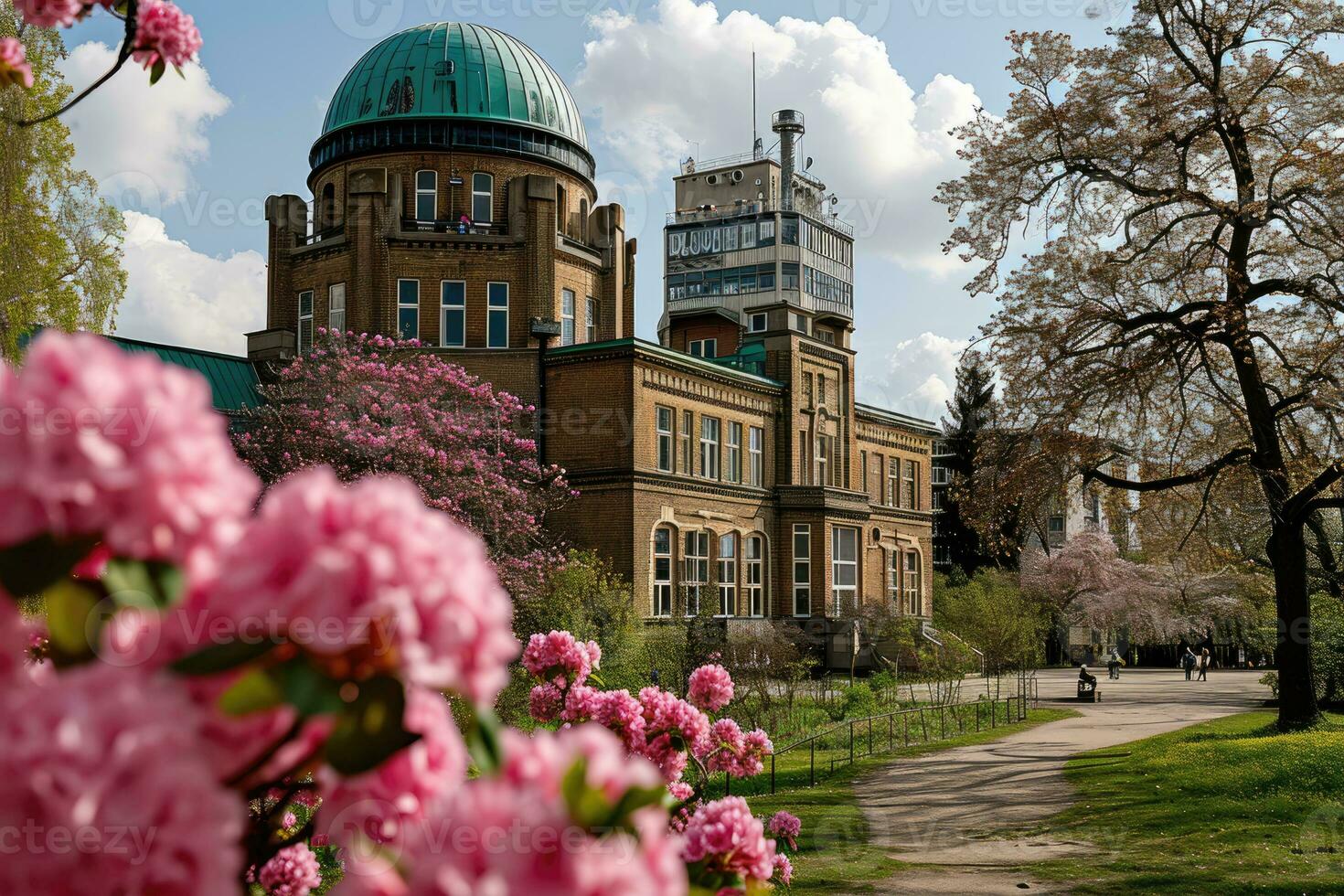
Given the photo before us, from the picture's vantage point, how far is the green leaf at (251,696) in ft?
4.51

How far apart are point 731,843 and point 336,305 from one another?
37642mm

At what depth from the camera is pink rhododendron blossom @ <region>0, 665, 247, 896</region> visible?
4.00ft

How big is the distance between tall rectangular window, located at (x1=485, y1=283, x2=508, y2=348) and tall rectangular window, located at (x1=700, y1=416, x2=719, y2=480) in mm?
7416

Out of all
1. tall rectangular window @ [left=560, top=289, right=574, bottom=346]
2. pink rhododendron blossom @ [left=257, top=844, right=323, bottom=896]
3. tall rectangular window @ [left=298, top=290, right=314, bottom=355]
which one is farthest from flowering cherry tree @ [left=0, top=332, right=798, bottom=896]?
tall rectangular window @ [left=298, top=290, right=314, bottom=355]

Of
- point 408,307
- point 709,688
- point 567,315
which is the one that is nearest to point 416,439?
point 408,307

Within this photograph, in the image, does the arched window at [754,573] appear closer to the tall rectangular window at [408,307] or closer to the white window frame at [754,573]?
the white window frame at [754,573]

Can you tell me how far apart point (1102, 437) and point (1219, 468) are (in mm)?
2986

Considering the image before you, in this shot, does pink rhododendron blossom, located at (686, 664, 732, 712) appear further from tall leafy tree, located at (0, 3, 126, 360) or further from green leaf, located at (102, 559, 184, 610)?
tall leafy tree, located at (0, 3, 126, 360)

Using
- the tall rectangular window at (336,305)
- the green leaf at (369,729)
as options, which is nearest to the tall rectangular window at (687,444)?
the tall rectangular window at (336,305)

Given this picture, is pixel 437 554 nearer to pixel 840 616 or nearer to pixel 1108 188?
pixel 1108 188

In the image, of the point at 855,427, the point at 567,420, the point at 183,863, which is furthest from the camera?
the point at 855,427

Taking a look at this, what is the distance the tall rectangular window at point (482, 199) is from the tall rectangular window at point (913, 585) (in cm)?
2556

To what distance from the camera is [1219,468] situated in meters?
23.6

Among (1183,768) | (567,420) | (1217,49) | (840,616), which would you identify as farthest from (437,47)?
(1183,768)
